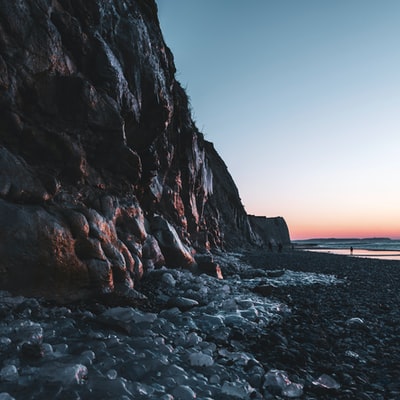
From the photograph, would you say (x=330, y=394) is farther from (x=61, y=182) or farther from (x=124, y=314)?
(x=61, y=182)

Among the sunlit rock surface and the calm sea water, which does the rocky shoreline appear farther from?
the calm sea water

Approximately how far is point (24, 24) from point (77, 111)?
7.07 ft

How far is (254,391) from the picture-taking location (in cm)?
354

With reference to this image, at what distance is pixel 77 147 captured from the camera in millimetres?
8094

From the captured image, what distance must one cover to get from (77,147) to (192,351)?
590 centimetres

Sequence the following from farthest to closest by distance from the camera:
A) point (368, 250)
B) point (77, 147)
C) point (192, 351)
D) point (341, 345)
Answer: point (368, 250), point (77, 147), point (341, 345), point (192, 351)

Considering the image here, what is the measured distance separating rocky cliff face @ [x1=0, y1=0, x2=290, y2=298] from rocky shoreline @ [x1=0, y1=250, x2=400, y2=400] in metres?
0.80

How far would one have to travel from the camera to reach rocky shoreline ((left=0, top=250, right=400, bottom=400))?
3324 millimetres

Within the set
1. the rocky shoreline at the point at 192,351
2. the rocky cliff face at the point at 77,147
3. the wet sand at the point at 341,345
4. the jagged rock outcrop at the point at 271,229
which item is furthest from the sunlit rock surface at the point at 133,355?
the jagged rock outcrop at the point at 271,229

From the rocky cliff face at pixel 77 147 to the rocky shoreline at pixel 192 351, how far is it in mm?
801

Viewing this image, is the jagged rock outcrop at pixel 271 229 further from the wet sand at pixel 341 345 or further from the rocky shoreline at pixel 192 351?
the rocky shoreline at pixel 192 351

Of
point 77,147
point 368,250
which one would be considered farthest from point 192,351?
point 368,250

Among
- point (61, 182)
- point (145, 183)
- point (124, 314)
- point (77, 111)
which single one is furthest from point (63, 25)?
point (124, 314)

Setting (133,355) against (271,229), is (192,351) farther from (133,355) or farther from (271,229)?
(271,229)
